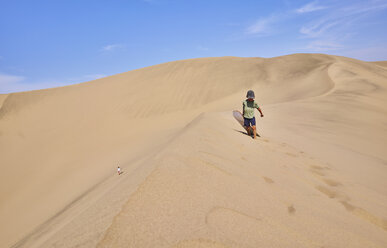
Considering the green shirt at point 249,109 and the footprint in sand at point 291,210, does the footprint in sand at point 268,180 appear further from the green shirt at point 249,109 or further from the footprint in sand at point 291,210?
the green shirt at point 249,109

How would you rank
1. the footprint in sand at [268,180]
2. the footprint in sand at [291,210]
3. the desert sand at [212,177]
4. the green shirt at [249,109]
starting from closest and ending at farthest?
the desert sand at [212,177] < the footprint in sand at [291,210] < the footprint in sand at [268,180] < the green shirt at [249,109]

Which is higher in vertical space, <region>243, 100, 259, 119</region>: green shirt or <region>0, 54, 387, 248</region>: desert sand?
<region>243, 100, 259, 119</region>: green shirt

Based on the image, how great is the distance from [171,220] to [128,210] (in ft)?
0.77

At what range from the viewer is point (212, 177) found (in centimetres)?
177

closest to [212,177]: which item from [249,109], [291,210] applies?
[291,210]

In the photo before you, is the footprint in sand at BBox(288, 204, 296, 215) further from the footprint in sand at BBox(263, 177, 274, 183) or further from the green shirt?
the green shirt

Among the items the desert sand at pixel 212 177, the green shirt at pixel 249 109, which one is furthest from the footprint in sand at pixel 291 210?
the green shirt at pixel 249 109

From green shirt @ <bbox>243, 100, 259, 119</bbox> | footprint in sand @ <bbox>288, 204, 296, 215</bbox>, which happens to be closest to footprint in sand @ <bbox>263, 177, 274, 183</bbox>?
footprint in sand @ <bbox>288, 204, 296, 215</bbox>

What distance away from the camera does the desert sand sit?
122 cm

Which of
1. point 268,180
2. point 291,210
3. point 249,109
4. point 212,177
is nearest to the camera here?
point 291,210

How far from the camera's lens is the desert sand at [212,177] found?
1221mm

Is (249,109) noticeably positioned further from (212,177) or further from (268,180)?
(212,177)

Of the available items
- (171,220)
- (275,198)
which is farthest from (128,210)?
(275,198)

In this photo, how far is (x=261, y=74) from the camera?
1413cm
